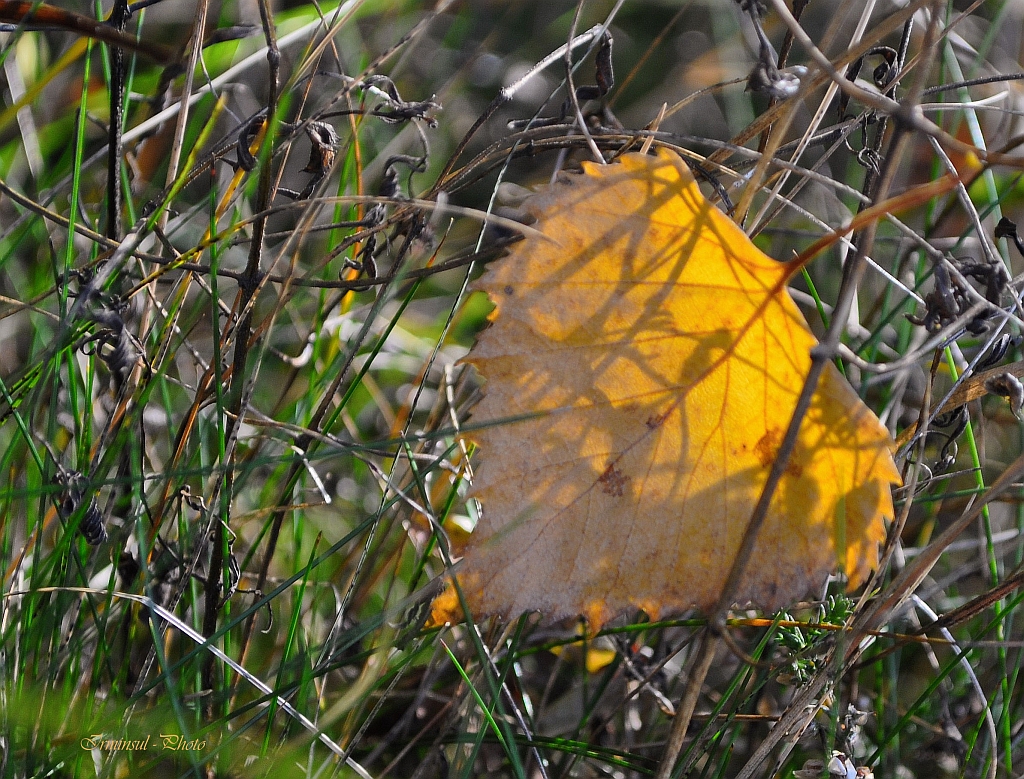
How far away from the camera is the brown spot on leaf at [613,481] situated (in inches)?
28.3

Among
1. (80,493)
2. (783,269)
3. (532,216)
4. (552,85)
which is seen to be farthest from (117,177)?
(552,85)

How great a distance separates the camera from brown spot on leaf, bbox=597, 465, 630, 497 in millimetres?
720

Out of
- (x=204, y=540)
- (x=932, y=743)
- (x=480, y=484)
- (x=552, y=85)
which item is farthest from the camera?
(x=552, y=85)

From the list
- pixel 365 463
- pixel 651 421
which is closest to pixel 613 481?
pixel 651 421

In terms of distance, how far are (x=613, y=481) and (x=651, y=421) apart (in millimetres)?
62

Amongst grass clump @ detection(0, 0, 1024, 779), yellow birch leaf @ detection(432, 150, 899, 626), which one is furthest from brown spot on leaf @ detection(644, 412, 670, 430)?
grass clump @ detection(0, 0, 1024, 779)

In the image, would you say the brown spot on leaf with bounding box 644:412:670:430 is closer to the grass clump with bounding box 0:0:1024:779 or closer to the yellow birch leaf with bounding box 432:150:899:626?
the yellow birch leaf with bounding box 432:150:899:626

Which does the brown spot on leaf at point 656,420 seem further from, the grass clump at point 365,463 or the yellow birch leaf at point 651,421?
the grass clump at point 365,463

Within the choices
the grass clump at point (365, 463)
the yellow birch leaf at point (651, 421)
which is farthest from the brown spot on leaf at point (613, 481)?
the grass clump at point (365, 463)

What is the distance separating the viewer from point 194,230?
4.96ft

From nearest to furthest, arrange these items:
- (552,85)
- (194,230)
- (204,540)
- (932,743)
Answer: (204,540) → (932,743) → (194,230) → (552,85)

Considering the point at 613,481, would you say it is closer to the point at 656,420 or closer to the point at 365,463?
the point at 656,420

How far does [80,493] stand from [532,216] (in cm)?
52

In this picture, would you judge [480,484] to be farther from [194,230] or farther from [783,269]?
[194,230]
